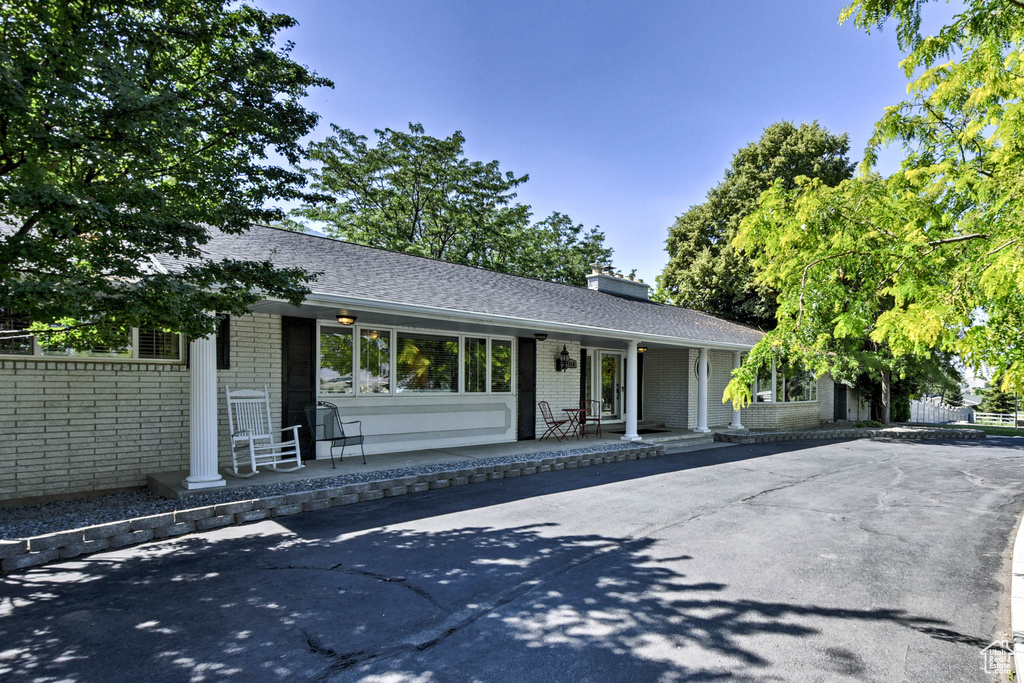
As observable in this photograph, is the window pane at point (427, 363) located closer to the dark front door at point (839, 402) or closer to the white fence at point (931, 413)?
the dark front door at point (839, 402)

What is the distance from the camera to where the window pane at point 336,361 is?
920 cm

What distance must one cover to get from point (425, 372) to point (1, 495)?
6.15 metres

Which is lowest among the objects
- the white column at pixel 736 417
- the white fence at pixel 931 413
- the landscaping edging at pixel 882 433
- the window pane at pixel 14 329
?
the white fence at pixel 931 413

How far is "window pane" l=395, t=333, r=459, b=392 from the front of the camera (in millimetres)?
10211

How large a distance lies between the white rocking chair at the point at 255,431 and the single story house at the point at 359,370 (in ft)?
0.73

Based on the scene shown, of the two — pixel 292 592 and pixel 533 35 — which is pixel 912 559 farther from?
pixel 533 35

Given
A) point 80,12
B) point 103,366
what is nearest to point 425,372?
point 103,366

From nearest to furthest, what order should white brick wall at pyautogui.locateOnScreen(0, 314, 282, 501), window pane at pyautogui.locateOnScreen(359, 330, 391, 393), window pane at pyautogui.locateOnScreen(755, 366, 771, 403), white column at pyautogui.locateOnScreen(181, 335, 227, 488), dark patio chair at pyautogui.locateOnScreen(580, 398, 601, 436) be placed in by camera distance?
white brick wall at pyautogui.locateOnScreen(0, 314, 282, 501)
white column at pyautogui.locateOnScreen(181, 335, 227, 488)
window pane at pyautogui.locateOnScreen(359, 330, 391, 393)
dark patio chair at pyautogui.locateOnScreen(580, 398, 601, 436)
window pane at pyautogui.locateOnScreen(755, 366, 771, 403)

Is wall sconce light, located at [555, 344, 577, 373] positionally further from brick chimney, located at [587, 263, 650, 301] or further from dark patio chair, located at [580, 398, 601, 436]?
brick chimney, located at [587, 263, 650, 301]

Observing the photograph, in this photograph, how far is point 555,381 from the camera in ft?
42.6

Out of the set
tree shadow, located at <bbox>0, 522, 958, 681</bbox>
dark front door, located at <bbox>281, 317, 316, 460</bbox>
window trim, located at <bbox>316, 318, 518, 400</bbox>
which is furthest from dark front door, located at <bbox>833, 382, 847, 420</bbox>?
dark front door, located at <bbox>281, 317, 316, 460</bbox>

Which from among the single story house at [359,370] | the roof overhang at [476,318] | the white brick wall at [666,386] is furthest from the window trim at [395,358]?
the white brick wall at [666,386]

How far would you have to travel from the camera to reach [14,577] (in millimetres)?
4289

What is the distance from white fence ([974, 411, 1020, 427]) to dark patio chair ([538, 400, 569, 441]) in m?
31.1
